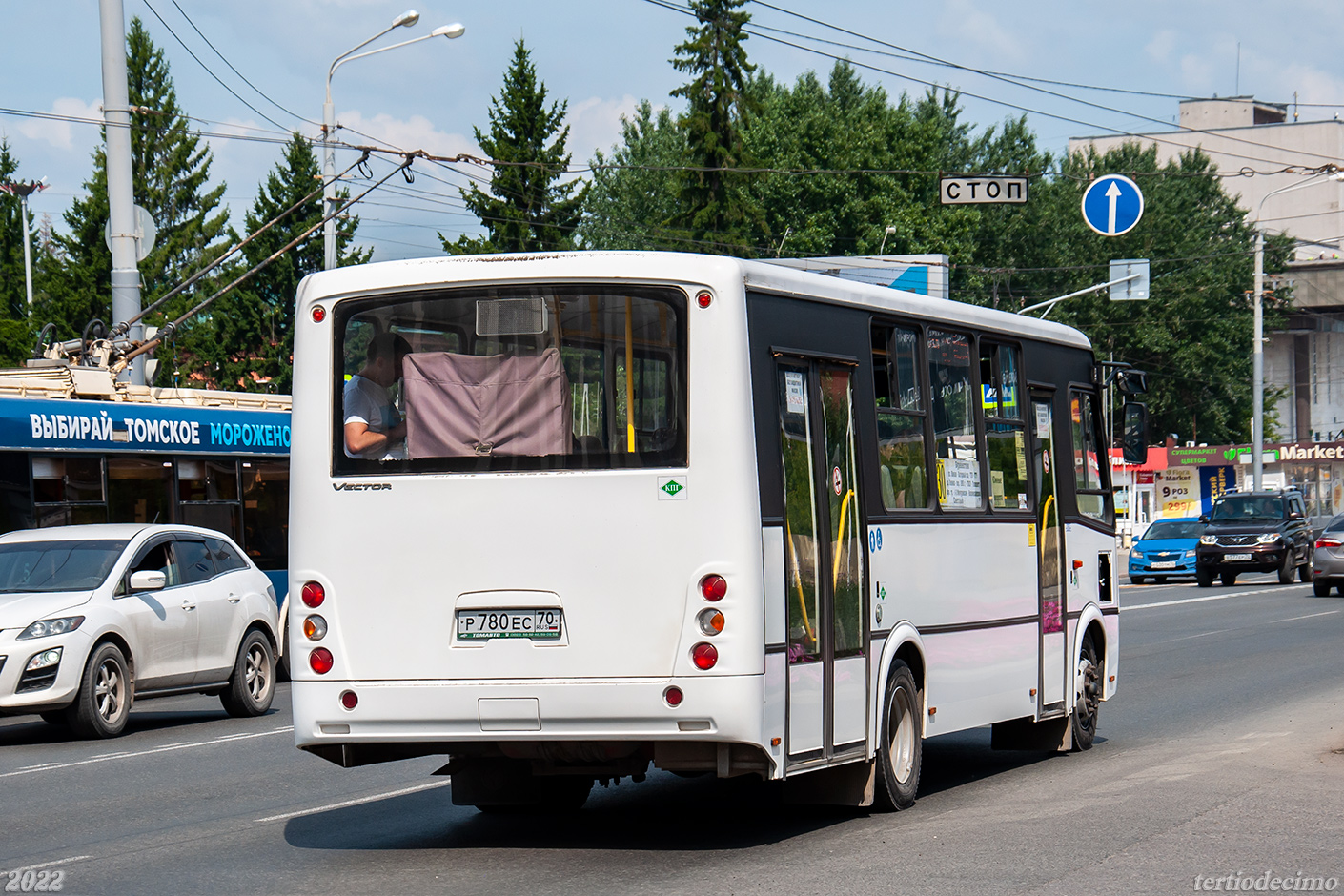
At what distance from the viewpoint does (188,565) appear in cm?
1602

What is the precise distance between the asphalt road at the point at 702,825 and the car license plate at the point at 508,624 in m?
0.99

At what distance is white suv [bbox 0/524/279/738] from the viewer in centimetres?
1388

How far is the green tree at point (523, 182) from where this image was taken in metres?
61.1

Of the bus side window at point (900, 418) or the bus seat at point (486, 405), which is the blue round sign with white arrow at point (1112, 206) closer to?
the bus side window at point (900, 418)

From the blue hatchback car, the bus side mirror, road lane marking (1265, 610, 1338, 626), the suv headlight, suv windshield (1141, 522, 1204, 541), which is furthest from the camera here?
suv windshield (1141, 522, 1204, 541)

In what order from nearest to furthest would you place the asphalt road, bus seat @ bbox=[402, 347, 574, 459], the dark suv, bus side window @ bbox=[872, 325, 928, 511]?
the asphalt road → bus seat @ bbox=[402, 347, 574, 459] → bus side window @ bbox=[872, 325, 928, 511] → the dark suv

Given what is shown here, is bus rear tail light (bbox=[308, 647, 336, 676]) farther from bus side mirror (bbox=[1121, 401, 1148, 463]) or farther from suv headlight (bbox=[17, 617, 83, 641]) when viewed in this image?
suv headlight (bbox=[17, 617, 83, 641])

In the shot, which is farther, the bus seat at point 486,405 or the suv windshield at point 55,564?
the suv windshield at point 55,564

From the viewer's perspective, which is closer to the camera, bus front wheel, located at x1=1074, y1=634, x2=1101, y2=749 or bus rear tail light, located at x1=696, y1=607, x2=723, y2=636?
bus rear tail light, located at x1=696, y1=607, x2=723, y2=636

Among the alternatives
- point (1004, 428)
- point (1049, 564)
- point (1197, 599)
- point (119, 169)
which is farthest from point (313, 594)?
point (1197, 599)

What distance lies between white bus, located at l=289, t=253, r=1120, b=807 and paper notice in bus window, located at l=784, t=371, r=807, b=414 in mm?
26

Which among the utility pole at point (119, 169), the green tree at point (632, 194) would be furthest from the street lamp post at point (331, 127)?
the green tree at point (632, 194)

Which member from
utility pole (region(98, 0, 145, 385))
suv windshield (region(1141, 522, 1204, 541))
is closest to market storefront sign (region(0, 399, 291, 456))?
utility pole (region(98, 0, 145, 385))

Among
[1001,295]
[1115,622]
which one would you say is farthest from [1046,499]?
[1001,295]
